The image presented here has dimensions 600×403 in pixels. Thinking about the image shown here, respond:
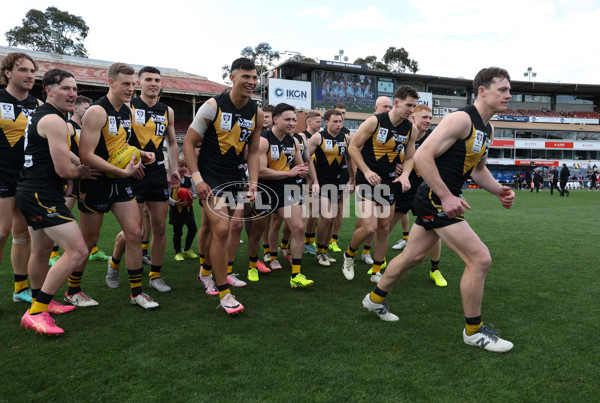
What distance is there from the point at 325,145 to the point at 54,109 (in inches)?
151

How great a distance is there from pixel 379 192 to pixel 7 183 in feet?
13.4

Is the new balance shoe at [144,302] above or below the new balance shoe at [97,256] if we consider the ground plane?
above

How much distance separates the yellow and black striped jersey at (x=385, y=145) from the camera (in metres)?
5.07

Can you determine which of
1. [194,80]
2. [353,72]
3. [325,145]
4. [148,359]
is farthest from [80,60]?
[148,359]

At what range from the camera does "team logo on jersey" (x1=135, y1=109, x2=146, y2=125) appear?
4.62 m

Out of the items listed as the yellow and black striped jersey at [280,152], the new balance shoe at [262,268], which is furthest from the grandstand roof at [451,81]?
the new balance shoe at [262,268]

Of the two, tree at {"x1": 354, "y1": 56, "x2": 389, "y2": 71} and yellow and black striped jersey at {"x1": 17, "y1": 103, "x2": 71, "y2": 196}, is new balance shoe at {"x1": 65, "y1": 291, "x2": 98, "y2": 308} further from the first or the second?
tree at {"x1": 354, "y1": 56, "x2": 389, "y2": 71}

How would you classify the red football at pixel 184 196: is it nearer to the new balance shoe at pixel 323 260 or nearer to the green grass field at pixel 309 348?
the green grass field at pixel 309 348

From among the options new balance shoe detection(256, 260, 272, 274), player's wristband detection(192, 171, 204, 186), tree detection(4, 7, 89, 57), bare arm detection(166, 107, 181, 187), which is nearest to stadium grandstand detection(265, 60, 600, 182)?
tree detection(4, 7, 89, 57)

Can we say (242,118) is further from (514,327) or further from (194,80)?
(194,80)

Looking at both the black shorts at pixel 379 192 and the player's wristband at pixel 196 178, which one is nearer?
the player's wristband at pixel 196 178

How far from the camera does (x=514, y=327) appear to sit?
11.8ft

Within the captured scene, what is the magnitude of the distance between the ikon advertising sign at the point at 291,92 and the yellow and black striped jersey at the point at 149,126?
38.7 m

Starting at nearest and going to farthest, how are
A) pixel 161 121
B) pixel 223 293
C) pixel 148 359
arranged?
pixel 148 359
pixel 223 293
pixel 161 121
